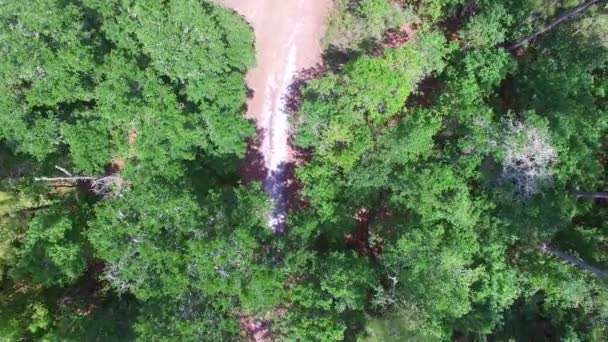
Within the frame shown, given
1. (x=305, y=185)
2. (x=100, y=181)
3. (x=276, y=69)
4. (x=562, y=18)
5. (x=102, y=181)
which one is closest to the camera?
(x=562, y=18)

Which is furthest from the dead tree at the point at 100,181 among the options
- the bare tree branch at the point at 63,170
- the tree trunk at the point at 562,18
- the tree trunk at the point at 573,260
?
the tree trunk at the point at 562,18

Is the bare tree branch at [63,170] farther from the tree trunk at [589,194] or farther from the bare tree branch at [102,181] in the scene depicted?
the tree trunk at [589,194]

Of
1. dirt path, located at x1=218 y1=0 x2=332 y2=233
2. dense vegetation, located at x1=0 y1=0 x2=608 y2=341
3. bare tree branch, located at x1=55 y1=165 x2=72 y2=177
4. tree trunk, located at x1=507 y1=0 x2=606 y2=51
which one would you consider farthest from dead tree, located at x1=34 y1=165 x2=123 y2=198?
tree trunk, located at x1=507 y1=0 x2=606 y2=51

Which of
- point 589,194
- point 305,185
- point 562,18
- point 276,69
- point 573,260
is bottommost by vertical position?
point 573,260

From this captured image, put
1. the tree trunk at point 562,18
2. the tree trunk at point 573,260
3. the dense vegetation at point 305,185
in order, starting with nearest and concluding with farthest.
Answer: the dense vegetation at point 305,185
the tree trunk at point 573,260
the tree trunk at point 562,18

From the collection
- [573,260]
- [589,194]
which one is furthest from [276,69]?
[573,260]

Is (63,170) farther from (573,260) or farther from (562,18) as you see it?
(562,18)

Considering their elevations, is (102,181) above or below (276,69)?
below
